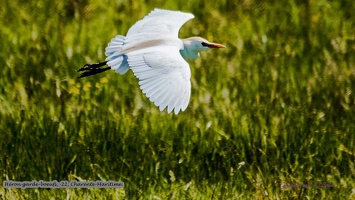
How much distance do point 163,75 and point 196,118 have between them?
98 centimetres

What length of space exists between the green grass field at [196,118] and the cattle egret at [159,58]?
0.39m

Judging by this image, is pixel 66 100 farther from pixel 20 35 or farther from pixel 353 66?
pixel 353 66

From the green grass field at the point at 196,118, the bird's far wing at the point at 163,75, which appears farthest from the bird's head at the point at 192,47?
the green grass field at the point at 196,118

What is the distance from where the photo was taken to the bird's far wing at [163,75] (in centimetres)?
335

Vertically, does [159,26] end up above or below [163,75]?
above

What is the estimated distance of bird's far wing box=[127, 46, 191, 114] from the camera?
3.35 metres

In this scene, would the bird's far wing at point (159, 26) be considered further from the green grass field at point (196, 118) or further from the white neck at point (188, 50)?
the green grass field at point (196, 118)

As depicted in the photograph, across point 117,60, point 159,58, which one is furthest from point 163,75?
point 117,60

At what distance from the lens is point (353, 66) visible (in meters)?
4.95

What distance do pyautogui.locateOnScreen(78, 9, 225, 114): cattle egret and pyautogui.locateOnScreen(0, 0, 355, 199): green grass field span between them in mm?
393

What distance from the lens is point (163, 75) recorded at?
3473mm

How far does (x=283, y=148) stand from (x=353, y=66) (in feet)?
3.04

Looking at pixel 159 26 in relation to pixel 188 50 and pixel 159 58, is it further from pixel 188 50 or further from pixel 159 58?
pixel 159 58

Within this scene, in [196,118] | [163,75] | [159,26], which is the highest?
[159,26]
